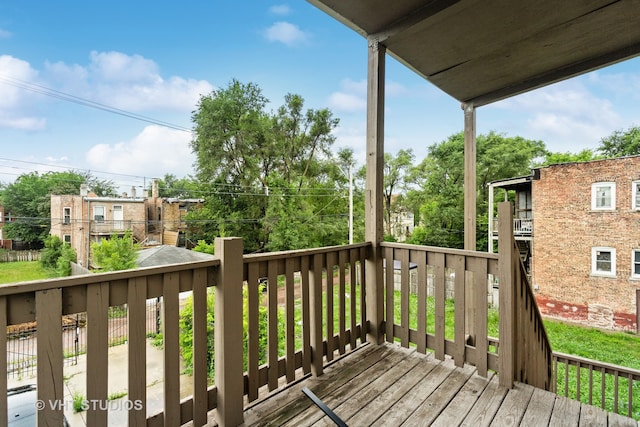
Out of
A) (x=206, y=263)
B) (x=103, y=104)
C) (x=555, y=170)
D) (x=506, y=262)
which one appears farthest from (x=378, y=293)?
(x=103, y=104)

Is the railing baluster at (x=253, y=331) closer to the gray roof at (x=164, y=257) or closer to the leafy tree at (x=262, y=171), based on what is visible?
the gray roof at (x=164, y=257)

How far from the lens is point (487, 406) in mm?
1454

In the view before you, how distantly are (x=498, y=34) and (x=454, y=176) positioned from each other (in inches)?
367

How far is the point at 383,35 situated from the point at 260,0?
24.3 feet

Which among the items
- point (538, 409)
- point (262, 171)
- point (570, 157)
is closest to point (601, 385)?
point (538, 409)

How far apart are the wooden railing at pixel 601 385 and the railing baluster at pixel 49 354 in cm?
309

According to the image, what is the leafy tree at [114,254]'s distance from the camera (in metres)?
3.56

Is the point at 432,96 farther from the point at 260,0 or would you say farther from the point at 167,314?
the point at 167,314

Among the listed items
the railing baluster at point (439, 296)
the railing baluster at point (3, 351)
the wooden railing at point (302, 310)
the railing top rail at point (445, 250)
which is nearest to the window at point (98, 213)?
the wooden railing at point (302, 310)

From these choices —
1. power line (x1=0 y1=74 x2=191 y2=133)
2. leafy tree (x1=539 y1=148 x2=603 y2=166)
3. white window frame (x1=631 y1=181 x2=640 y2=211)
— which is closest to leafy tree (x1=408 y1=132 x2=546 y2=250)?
leafy tree (x1=539 y1=148 x2=603 y2=166)

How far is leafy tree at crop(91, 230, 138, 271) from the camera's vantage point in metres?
3.56

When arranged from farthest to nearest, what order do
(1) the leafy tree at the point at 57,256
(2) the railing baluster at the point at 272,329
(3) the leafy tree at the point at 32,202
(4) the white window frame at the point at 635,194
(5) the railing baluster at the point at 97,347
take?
1. (4) the white window frame at the point at 635,194
2. (3) the leafy tree at the point at 32,202
3. (1) the leafy tree at the point at 57,256
4. (2) the railing baluster at the point at 272,329
5. (5) the railing baluster at the point at 97,347

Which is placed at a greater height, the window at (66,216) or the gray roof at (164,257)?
the window at (66,216)

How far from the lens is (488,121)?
10.1m
